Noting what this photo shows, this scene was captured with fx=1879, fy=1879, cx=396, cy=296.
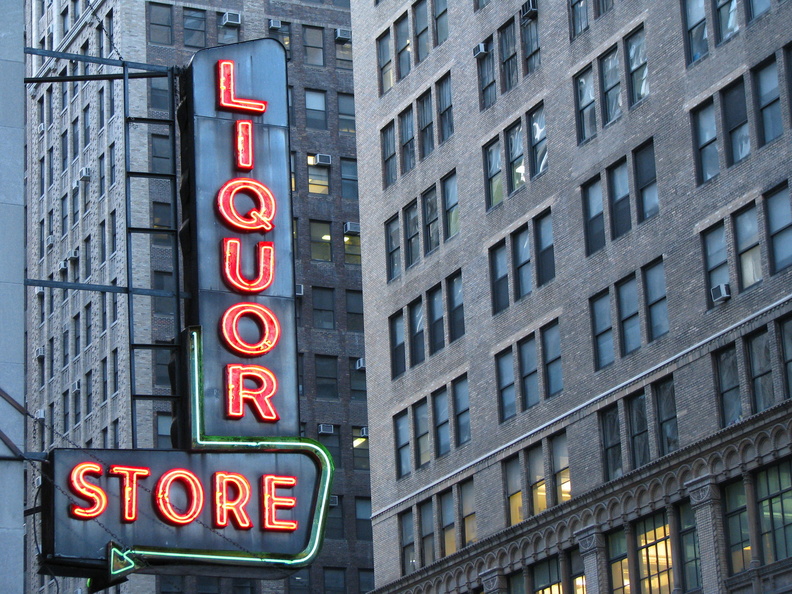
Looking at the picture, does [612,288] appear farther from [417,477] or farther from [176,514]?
[176,514]

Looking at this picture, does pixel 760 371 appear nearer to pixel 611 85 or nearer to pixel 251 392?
pixel 611 85

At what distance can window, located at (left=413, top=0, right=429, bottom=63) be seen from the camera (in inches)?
2488

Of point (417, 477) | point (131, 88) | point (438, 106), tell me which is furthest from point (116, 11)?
point (417, 477)

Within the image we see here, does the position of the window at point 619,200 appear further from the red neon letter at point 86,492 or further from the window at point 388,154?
the red neon letter at point 86,492

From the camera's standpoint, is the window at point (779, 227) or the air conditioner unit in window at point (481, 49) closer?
the window at point (779, 227)

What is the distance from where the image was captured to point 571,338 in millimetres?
52812

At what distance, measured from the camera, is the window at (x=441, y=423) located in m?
59.1

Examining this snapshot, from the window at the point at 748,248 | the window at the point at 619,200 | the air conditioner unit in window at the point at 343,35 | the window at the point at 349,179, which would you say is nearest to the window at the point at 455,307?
the window at the point at 619,200

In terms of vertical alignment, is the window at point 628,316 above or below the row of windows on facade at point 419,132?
below

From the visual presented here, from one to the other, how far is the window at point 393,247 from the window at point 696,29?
55.5ft

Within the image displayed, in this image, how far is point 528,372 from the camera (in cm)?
5512

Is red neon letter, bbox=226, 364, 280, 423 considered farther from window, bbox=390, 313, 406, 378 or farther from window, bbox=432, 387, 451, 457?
window, bbox=390, 313, 406, 378

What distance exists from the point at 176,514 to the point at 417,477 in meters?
32.7

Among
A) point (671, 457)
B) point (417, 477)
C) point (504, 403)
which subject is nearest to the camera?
point (671, 457)
